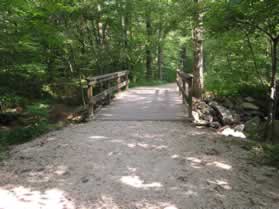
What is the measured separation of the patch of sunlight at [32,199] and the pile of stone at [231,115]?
431 cm

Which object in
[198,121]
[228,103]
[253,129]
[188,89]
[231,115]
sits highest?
[188,89]

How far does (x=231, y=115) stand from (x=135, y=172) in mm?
5384

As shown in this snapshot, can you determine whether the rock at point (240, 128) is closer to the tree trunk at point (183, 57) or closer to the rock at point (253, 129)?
the rock at point (253, 129)

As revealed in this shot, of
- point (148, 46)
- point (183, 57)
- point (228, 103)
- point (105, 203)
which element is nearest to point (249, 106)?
point (228, 103)

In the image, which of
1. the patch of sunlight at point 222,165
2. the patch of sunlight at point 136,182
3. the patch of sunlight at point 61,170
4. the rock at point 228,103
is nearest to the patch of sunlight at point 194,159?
the patch of sunlight at point 222,165

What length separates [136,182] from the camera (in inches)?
141

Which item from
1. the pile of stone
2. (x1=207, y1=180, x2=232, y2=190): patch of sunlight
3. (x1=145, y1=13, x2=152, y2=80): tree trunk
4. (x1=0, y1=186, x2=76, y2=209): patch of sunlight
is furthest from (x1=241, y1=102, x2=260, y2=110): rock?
(x1=145, y1=13, x2=152, y2=80): tree trunk

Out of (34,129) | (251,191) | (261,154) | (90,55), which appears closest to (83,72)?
(90,55)

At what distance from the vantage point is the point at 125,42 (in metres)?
15.3

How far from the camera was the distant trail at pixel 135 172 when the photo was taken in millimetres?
3129

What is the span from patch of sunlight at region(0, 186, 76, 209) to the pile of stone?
14.1 feet

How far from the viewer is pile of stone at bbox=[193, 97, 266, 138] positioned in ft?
22.9

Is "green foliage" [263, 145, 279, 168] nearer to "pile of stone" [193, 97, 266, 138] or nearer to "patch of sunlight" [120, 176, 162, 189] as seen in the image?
"pile of stone" [193, 97, 266, 138]

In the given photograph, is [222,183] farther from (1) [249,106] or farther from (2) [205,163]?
(1) [249,106]
